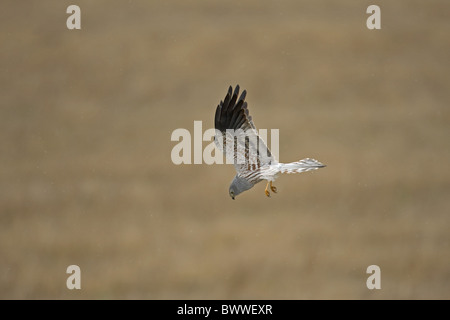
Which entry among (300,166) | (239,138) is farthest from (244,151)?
(300,166)

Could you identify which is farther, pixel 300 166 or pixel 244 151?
pixel 244 151

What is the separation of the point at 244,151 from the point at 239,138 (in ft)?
0.21

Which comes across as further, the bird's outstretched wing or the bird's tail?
the bird's outstretched wing

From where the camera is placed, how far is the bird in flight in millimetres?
1494

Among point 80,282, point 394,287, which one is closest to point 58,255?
point 80,282

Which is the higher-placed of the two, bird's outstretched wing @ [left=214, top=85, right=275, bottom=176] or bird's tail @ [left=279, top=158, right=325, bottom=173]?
bird's outstretched wing @ [left=214, top=85, right=275, bottom=176]

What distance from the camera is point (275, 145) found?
1465 mm

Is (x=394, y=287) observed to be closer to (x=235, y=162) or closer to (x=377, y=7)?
(x=377, y=7)

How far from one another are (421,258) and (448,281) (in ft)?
1.49

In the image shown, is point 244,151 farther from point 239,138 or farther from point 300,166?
point 300,166

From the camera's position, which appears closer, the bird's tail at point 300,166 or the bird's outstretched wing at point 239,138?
the bird's tail at point 300,166

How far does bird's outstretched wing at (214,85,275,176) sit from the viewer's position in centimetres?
159

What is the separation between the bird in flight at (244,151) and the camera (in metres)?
1.49

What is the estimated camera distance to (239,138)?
1707 millimetres
